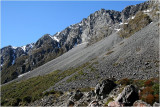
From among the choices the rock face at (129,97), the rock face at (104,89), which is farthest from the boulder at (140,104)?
the rock face at (104,89)

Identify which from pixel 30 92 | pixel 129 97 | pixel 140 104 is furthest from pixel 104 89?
pixel 30 92

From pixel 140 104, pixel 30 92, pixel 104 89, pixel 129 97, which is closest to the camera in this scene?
pixel 140 104

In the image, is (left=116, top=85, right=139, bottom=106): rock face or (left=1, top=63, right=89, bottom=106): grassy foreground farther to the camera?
(left=1, top=63, right=89, bottom=106): grassy foreground

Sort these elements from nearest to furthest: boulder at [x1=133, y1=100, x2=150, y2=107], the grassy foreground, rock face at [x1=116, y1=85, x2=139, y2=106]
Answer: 1. boulder at [x1=133, y1=100, x2=150, y2=107]
2. rock face at [x1=116, y1=85, x2=139, y2=106]
3. the grassy foreground

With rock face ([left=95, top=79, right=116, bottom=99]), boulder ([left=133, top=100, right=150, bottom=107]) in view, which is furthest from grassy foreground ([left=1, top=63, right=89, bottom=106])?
boulder ([left=133, top=100, right=150, bottom=107])

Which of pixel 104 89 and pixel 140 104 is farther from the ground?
pixel 104 89

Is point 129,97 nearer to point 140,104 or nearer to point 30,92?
point 140,104

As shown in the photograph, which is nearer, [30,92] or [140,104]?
[140,104]

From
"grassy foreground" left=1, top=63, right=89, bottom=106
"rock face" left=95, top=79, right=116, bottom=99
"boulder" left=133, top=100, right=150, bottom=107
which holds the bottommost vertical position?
"boulder" left=133, top=100, right=150, bottom=107

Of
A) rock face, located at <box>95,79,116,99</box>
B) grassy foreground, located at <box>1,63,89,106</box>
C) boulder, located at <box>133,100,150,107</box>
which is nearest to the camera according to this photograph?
boulder, located at <box>133,100,150,107</box>

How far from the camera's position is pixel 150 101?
16.5 m

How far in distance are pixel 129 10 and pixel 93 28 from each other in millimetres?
42608

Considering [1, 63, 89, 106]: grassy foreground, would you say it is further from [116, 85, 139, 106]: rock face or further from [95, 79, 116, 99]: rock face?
[116, 85, 139, 106]: rock face

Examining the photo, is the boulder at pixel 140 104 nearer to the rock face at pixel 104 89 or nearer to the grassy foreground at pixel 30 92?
the rock face at pixel 104 89
